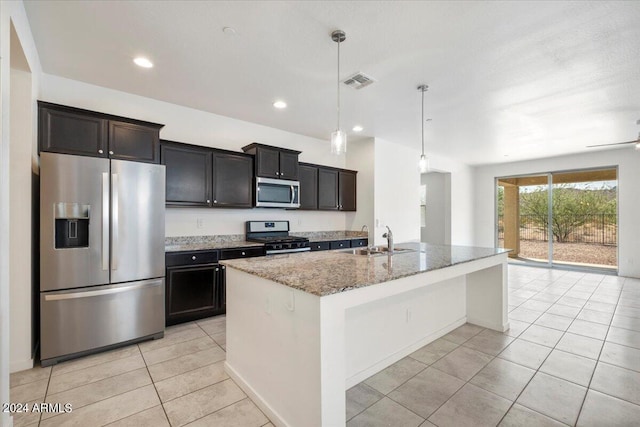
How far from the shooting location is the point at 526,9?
1990mm

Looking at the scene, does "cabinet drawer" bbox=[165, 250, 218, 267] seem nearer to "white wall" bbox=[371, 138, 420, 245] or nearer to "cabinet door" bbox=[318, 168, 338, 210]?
"cabinet door" bbox=[318, 168, 338, 210]

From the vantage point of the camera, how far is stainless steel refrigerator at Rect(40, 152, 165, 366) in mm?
2400

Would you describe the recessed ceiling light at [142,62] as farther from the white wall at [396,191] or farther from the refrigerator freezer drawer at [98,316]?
the white wall at [396,191]

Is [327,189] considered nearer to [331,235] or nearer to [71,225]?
[331,235]

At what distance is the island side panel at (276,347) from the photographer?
4.84 feet

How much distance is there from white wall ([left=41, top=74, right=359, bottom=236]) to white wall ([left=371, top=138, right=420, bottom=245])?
3.60 ft

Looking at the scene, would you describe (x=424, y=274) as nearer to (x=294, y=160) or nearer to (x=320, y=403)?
(x=320, y=403)

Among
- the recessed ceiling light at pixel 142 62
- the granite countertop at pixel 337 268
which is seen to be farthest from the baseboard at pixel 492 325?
the recessed ceiling light at pixel 142 62

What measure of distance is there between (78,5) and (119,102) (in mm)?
1530

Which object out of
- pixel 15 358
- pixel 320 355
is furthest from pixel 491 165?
pixel 15 358

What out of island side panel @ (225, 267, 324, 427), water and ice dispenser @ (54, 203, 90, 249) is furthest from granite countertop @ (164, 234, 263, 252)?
island side panel @ (225, 267, 324, 427)

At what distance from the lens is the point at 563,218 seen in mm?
6758

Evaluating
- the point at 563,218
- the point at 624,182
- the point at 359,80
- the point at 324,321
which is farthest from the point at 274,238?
the point at 624,182

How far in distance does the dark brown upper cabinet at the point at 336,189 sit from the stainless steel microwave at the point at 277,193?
0.64 meters
